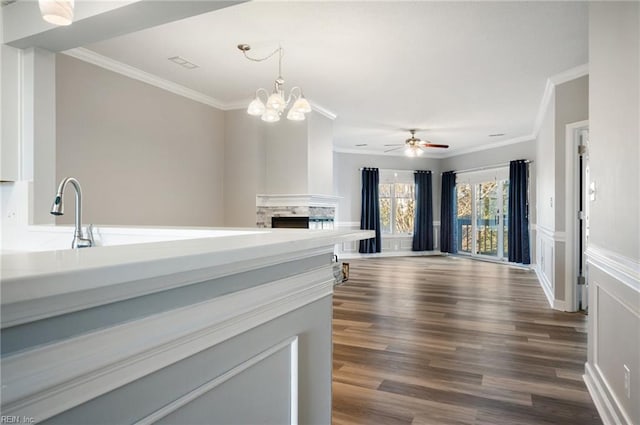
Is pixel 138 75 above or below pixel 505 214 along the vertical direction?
above

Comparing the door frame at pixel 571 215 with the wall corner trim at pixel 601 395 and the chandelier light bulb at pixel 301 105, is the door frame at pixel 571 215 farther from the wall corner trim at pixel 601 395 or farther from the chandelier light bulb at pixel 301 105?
the chandelier light bulb at pixel 301 105

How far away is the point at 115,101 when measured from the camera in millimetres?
4250

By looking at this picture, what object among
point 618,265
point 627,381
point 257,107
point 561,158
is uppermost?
point 257,107

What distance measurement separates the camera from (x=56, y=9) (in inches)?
63.6

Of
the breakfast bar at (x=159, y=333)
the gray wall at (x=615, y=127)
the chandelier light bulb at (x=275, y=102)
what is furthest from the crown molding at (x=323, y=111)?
the breakfast bar at (x=159, y=333)

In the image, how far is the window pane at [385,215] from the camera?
32.5ft

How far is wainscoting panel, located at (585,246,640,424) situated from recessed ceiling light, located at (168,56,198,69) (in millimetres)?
4076

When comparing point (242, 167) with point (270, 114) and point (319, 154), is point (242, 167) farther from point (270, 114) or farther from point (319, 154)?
point (270, 114)

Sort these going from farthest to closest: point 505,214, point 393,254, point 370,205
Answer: point 393,254 < point 370,205 < point 505,214

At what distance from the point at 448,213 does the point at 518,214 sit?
6.70 ft

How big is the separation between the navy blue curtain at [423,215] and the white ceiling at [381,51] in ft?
13.2

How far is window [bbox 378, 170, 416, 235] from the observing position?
9914 mm

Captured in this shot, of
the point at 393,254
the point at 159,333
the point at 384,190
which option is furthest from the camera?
the point at 384,190

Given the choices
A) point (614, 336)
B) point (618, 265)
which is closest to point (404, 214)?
point (614, 336)
